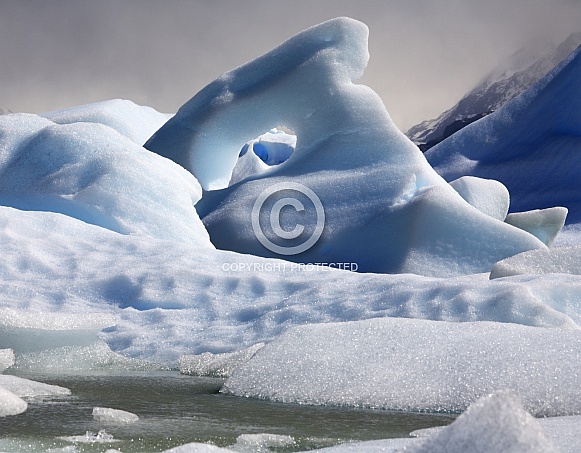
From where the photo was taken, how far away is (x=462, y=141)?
17328 millimetres

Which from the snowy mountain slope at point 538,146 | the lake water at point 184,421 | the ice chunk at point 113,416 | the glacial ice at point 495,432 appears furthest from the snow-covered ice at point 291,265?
the snowy mountain slope at point 538,146

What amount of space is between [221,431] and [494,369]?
1138 mm

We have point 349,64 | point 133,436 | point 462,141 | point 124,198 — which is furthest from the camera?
point 462,141

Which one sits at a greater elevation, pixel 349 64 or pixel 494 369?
pixel 349 64

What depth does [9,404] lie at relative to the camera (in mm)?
2518

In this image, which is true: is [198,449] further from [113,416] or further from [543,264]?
[543,264]

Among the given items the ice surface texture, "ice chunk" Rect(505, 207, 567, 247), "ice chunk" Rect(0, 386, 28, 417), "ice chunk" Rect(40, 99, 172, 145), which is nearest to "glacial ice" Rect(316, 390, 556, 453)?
"ice chunk" Rect(0, 386, 28, 417)

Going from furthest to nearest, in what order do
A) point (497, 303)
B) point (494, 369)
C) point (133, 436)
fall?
point (497, 303)
point (494, 369)
point (133, 436)

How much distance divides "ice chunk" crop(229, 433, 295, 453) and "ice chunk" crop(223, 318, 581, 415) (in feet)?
2.45

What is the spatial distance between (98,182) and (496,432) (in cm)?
620

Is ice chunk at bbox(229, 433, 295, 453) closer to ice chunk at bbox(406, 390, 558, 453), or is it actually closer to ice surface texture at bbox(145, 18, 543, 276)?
ice chunk at bbox(406, 390, 558, 453)

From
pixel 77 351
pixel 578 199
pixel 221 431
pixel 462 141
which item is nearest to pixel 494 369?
pixel 221 431

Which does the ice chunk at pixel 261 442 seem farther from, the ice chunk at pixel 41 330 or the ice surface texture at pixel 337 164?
the ice surface texture at pixel 337 164

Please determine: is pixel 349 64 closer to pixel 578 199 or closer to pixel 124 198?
pixel 124 198
